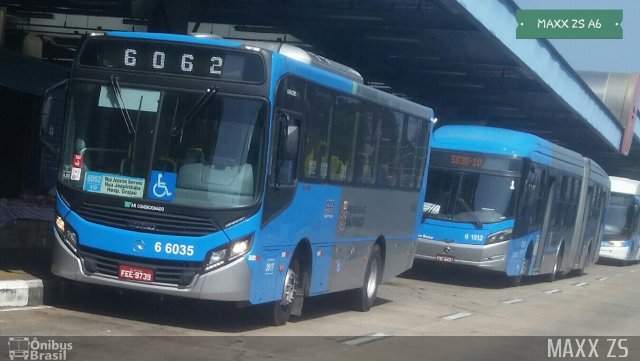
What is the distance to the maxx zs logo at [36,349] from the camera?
907 cm

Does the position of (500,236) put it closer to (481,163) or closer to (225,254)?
(481,163)

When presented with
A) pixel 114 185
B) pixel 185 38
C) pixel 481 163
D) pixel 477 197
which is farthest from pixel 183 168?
pixel 481 163

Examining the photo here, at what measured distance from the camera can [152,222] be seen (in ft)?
37.2

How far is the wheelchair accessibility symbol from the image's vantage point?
1134 centimetres

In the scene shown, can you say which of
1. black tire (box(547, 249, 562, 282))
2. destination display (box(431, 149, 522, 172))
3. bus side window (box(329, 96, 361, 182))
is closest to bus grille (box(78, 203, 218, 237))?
bus side window (box(329, 96, 361, 182))

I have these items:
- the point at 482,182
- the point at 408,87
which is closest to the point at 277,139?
the point at 482,182

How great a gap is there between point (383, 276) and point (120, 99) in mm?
6275

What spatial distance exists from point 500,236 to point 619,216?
850 inches

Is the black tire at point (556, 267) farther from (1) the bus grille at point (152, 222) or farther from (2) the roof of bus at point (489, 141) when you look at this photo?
(1) the bus grille at point (152, 222)

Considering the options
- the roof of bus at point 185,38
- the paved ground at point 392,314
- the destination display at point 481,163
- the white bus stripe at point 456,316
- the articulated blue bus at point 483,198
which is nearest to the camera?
the paved ground at point 392,314

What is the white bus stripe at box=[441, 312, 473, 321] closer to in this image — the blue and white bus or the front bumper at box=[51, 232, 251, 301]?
the front bumper at box=[51, 232, 251, 301]

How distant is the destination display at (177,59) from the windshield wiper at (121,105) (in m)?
0.19

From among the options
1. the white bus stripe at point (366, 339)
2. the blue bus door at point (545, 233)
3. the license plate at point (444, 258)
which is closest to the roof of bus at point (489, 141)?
the blue bus door at point (545, 233)

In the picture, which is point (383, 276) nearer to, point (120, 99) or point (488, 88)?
point (120, 99)
